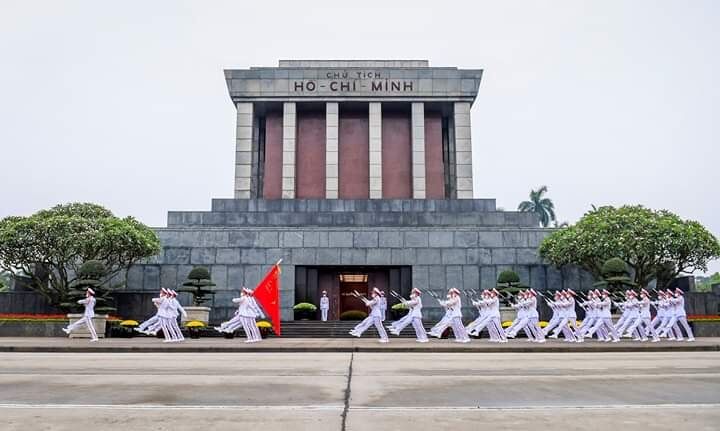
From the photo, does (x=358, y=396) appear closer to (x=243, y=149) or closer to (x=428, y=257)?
(x=428, y=257)

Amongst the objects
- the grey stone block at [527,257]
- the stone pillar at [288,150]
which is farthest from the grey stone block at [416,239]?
the stone pillar at [288,150]

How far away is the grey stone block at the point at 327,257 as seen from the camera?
30438 mm

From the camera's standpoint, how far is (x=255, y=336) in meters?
21.7

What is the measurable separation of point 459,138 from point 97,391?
3431 centimetres

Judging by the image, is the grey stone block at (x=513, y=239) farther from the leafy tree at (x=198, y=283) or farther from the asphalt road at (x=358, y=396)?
the asphalt road at (x=358, y=396)

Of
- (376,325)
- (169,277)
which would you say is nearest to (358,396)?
(376,325)

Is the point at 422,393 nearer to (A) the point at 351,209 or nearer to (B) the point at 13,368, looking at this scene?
(B) the point at 13,368

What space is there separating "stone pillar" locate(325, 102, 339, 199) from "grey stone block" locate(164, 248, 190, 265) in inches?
454

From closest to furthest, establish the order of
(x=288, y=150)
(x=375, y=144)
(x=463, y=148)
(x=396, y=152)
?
(x=288, y=150) < (x=463, y=148) < (x=375, y=144) < (x=396, y=152)

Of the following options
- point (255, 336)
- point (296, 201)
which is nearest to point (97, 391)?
point (255, 336)

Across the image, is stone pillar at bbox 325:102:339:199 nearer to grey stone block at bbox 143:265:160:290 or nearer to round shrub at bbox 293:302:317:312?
round shrub at bbox 293:302:317:312

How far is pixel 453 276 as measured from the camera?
30.0m

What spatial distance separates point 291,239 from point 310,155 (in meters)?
12.4

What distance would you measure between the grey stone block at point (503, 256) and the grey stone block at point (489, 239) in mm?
365
